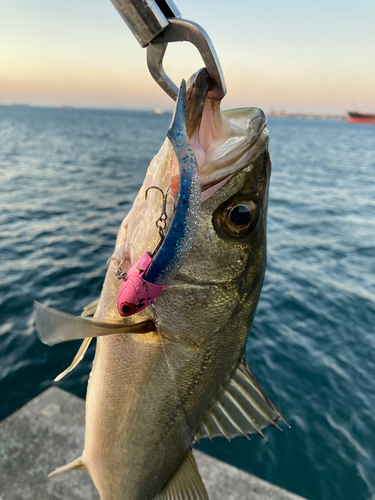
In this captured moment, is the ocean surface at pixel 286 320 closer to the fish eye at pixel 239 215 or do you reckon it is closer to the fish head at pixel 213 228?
the fish head at pixel 213 228

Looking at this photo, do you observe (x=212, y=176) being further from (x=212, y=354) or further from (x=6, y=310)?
(x=6, y=310)

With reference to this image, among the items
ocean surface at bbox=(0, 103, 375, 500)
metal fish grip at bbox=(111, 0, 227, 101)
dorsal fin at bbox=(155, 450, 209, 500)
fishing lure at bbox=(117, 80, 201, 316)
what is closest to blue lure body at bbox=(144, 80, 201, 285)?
fishing lure at bbox=(117, 80, 201, 316)

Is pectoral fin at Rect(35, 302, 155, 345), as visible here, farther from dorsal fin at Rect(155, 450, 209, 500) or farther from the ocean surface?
the ocean surface

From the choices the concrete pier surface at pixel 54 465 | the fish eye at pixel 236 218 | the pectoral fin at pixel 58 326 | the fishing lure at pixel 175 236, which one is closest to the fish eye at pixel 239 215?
the fish eye at pixel 236 218

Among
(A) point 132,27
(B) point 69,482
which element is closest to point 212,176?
(A) point 132,27

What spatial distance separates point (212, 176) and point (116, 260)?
2.00 ft

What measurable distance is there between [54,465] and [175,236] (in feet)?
9.96

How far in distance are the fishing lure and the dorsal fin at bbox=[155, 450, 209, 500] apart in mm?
1140

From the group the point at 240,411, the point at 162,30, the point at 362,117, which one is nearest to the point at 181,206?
the point at 162,30

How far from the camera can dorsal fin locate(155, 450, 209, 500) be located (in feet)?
6.26

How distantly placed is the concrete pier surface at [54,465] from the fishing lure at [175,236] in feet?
8.44

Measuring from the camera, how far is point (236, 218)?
1.52m

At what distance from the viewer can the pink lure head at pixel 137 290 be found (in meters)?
1.31

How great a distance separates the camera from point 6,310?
702cm
